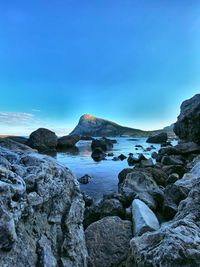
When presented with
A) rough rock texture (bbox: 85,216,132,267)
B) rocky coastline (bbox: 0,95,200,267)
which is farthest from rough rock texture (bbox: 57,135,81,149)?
rough rock texture (bbox: 85,216,132,267)

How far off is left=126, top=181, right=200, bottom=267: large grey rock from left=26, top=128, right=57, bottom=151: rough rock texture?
2421 inches

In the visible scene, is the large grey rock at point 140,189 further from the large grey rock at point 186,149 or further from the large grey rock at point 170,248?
the large grey rock at point 186,149

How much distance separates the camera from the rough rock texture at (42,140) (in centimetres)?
6615

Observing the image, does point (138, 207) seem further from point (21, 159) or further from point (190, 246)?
point (190, 246)

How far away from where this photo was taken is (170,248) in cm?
504

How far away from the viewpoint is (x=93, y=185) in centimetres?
2327

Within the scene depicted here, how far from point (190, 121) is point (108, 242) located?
30739 mm

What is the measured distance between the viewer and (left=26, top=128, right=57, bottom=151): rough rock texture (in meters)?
66.2

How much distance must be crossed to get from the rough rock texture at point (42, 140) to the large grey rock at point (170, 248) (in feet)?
202

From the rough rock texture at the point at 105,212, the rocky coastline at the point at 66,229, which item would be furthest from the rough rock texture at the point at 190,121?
the rocky coastline at the point at 66,229

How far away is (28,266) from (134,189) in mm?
10354

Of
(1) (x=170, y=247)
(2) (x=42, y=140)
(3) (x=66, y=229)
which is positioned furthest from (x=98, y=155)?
(1) (x=170, y=247)

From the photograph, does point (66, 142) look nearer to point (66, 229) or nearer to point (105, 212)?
point (105, 212)

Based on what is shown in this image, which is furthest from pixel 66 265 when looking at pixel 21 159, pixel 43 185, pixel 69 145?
pixel 69 145
